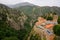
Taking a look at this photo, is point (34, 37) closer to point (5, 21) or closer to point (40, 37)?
point (40, 37)

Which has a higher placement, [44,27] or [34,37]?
[44,27]

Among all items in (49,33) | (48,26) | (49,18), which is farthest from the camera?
(49,18)

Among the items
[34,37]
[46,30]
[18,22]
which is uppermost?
[46,30]

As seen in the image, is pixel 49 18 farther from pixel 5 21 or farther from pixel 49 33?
pixel 5 21

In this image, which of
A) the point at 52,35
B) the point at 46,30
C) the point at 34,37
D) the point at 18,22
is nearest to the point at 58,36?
the point at 52,35

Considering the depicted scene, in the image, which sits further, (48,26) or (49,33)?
(48,26)

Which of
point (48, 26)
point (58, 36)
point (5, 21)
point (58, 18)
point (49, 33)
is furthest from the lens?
point (5, 21)

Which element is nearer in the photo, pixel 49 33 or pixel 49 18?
pixel 49 33

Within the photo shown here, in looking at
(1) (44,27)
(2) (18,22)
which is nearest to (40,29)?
(1) (44,27)

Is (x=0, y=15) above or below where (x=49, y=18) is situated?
below

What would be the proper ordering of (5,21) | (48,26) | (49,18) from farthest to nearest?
(5,21), (49,18), (48,26)
